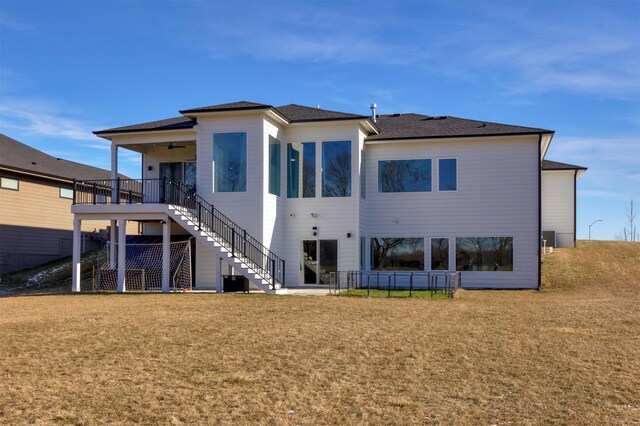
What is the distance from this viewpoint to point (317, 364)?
8.90 meters

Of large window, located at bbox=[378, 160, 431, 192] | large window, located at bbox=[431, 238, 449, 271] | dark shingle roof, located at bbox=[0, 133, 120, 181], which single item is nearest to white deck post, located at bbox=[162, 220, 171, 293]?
large window, located at bbox=[378, 160, 431, 192]

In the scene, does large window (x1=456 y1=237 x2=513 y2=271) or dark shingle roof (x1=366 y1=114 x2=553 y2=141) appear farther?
large window (x1=456 y1=237 x2=513 y2=271)

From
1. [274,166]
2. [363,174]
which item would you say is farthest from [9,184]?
[363,174]

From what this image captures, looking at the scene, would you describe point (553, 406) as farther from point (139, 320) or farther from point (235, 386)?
point (139, 320)

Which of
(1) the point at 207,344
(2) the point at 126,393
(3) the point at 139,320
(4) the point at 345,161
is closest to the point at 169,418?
(2) the point at 126,393

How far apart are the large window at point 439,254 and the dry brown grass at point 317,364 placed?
8.10 meters

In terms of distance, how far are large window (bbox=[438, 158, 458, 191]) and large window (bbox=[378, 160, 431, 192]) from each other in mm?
405

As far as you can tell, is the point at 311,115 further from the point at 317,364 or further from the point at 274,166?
the point at 317,364

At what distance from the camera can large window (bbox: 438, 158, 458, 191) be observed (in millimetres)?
23828

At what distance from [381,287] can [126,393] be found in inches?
665

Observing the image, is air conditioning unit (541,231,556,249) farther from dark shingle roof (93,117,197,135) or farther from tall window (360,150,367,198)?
dark shingle roof (93,117,197,135)

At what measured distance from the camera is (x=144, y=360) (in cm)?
907

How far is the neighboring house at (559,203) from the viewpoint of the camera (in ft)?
102

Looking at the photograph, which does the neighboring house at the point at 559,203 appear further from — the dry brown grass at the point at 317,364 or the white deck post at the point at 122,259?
the white deck post at the point at 122,259
